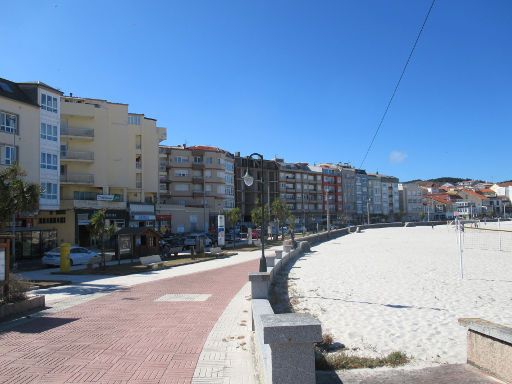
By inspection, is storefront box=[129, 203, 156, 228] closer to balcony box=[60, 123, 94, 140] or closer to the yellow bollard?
balcony box=[60, 123, 94, 140]

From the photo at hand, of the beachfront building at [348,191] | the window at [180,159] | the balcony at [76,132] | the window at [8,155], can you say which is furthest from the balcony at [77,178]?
the beachfront building at [348,191]

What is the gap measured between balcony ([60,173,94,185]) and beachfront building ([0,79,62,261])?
5.97 metres

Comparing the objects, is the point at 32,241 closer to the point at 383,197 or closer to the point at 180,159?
the point at 180,159

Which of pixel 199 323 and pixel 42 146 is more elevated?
pixel 42 146

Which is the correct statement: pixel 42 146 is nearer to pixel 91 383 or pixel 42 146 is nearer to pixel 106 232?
pixel 106 232

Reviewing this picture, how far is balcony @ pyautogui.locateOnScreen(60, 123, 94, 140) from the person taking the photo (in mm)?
50906

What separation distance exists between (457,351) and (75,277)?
1840 cm

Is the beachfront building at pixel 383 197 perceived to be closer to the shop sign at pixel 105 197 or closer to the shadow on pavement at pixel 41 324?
the shop sign at pixel 105 197

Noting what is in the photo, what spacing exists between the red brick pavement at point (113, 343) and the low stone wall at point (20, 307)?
0.80m

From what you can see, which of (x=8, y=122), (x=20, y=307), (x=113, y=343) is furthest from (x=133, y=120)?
(x=113, y=343)

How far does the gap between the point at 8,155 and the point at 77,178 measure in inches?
573

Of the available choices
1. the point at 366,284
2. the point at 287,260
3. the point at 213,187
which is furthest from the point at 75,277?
the point at 213,187

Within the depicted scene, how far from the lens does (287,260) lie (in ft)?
86.7

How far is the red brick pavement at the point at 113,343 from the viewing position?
21.4 feet
